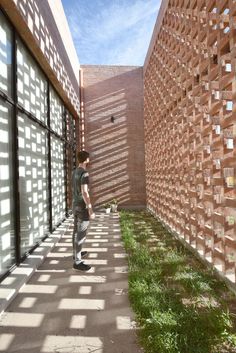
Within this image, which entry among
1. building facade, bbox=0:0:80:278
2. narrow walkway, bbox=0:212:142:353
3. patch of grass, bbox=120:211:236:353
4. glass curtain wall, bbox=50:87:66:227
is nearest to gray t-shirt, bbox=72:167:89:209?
building facade, bbox=0:0:80:278

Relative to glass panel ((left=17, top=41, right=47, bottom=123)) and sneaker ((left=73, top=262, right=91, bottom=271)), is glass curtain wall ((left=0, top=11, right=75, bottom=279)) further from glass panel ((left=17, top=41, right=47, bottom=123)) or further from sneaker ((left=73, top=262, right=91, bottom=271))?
sneaker ((left=73, top=262, right=91, bottom=271))

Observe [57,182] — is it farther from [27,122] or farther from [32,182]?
[27,122]

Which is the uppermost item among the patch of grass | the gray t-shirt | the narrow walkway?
the gray t-shirt

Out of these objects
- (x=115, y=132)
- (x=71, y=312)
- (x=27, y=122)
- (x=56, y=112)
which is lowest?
(x=71, y=312)

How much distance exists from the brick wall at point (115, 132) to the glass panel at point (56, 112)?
2956 millimetres

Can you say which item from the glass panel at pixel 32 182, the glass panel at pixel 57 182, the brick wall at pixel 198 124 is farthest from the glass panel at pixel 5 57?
the glass panel at pixel 57 182

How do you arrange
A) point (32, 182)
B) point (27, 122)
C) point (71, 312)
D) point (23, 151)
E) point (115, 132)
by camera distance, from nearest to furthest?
point (71, 312), point (23, 151), point (27, 122), point (32, 182), point (115, 132)

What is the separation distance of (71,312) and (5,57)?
2.85m

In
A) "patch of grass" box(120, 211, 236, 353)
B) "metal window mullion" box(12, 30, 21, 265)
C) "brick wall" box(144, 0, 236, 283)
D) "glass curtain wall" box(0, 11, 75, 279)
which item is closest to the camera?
"patch of grass" box(120, 211, 236, 353)

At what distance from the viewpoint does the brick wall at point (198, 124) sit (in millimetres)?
2977

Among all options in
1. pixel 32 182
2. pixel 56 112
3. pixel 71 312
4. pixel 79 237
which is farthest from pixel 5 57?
pixel 56 112

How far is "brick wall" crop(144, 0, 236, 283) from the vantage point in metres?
2.98

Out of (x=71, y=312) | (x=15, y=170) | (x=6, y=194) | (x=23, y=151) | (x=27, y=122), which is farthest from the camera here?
(x=27, y=122)

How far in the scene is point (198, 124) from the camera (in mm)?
4059
